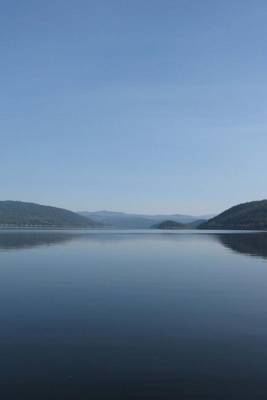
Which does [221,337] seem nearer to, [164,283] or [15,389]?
[15,389]

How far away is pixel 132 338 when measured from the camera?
67.6ft

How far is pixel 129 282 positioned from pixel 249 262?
79.6ft

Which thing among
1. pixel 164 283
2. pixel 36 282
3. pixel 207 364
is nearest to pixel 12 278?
pixel 36 282

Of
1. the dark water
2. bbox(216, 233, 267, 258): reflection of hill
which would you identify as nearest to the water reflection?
bbox(216, 233, 267, 258): reflection of hill

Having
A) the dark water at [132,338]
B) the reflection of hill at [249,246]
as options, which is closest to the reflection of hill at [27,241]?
the reflection of hill at [249,246]

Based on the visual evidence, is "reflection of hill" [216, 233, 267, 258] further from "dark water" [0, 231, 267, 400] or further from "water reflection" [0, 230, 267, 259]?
"dark water" [0, 231, 267, 400]

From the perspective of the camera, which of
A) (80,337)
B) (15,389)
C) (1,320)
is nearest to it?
(15,389)

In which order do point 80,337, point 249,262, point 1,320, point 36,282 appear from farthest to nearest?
point 249,262
point 36,282
point 1,320
point 80,337

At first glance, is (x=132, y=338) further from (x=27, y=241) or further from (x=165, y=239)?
(x=165, y=239)

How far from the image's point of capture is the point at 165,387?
14789mm

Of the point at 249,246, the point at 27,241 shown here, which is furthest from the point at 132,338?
the point at 27,241

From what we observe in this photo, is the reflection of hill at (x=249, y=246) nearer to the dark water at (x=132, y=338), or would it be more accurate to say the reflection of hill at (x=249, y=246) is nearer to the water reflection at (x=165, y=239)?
the water reflection at (x=165, y=239)

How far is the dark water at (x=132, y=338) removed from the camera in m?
14.8

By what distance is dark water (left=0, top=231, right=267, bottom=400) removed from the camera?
14.8 meters
